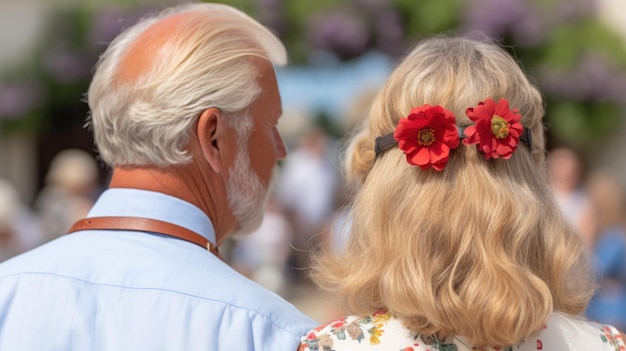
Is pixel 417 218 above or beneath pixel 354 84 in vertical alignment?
above

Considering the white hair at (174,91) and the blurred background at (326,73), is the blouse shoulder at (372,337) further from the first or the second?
the blurred background at (326,73)

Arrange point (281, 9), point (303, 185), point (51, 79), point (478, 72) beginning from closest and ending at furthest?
point (478, 72)
point (303, 185)
point (281, 9)
point (51, 79)

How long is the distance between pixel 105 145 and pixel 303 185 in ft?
24.8

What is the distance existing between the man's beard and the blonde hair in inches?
14.1

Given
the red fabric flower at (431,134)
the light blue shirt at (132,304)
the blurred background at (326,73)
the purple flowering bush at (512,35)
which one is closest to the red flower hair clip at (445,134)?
the red fabric flower at (431,134)

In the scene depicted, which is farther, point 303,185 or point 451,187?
point 303,185

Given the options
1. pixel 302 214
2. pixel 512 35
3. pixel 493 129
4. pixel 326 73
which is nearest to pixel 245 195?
pixel 493 129

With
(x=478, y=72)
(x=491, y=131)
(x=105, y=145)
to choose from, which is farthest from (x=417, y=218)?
(x=105, y=145)

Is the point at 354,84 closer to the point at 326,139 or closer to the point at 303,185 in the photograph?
the point at 326,139

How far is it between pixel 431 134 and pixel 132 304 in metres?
0.71

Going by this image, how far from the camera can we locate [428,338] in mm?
1787

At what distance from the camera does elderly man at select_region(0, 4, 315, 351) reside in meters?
1.91

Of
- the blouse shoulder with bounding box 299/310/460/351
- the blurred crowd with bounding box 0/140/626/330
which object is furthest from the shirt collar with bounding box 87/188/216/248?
the blurred crowd with bounding box 0/140/626/330

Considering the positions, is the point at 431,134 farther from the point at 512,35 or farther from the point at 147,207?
the point at 512,35
